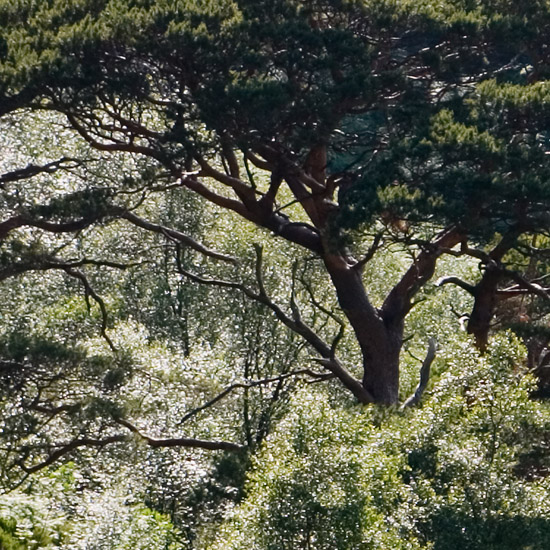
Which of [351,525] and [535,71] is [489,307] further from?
[351,525]

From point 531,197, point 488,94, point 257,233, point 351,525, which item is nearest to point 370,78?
point 488,94

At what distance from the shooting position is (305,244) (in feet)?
51.9

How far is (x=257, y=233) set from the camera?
20.6 metres

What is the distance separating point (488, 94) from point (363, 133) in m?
1.72

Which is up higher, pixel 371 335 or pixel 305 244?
pixel 305 244

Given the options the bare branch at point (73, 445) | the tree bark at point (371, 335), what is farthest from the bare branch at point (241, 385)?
the bare branch at point (73, 445)

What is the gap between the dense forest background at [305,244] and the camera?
10.0m

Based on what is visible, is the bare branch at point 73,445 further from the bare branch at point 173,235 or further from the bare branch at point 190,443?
the bare branch at point 173,235

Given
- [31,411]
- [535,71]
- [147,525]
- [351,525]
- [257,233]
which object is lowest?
[351,525]

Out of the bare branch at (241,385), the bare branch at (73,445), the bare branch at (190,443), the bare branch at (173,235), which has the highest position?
the bare branch at (173,235)

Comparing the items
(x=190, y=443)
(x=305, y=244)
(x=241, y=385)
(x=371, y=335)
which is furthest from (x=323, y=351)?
(x=190, y=443)

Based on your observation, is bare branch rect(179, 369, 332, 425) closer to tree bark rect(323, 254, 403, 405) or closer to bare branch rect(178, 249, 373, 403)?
bare branch rect(178, 249, 373, 403)

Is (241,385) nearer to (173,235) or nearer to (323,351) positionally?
(323,351)

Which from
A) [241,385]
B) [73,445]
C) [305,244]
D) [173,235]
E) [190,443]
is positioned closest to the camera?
[73,445]
